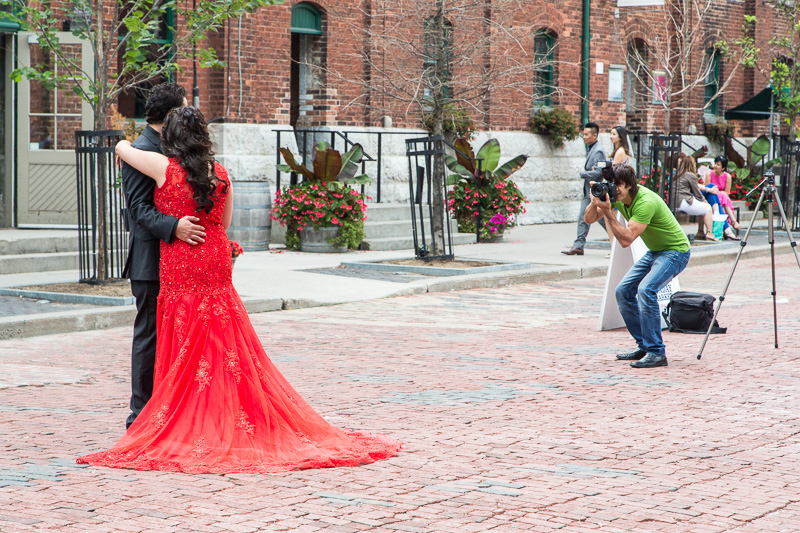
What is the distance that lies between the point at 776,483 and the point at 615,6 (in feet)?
71.7

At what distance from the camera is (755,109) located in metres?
28.2

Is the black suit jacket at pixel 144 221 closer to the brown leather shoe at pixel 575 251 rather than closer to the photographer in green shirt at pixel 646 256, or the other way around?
the photographer in green shirt at pixel 646 256

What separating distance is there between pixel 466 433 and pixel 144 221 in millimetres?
2176

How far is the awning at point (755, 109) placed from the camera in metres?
27.8

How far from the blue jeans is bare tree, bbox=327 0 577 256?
6139mm

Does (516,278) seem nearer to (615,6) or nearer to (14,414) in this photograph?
(14,414)

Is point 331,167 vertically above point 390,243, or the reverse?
point 331,167

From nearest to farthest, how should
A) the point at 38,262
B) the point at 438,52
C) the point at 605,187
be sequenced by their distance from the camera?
1. the point at 605,187
2. the point at 38,262
3. the point at 438,52

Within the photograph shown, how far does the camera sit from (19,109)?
50.6 ft

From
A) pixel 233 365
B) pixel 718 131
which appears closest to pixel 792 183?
pixel 718 131

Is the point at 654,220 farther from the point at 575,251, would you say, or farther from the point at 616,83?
the point at 616,83

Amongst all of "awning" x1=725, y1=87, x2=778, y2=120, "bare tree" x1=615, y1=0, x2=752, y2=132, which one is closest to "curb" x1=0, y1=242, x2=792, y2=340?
"bare tree" x1=615, y1=0, x2=752, y2=132

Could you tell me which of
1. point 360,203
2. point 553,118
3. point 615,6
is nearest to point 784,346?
point 360,203

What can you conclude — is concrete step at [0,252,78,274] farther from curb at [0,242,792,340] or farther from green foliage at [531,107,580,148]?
green foliage at [531,107,580,148]
